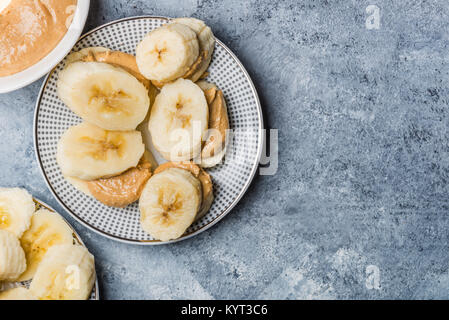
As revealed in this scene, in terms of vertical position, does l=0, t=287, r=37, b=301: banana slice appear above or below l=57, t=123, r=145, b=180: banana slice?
below

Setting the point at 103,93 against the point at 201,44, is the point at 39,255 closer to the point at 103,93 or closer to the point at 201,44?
the point at 103,93

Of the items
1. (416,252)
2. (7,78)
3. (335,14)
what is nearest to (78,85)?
(7,78)

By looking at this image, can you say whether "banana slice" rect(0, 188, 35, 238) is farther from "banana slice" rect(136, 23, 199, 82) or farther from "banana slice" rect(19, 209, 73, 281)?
"banana slice" rect(136, 23, 199, 82)

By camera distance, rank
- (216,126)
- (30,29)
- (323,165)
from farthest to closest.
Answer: (323,165) < (216,126) < (30,29)

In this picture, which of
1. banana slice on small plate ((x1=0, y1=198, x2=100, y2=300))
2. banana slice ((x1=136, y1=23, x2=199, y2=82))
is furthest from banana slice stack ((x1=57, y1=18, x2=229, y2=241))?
banana slice on small plate ((x1=0, y1=198, x2=100, y2=300))

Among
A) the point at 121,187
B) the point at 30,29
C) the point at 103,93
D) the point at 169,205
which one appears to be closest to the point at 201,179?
the point at 169,205

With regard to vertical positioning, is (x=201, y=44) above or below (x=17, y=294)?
above

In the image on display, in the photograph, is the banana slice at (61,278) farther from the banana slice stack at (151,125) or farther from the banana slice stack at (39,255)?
the banana slice stack at (151,125)
